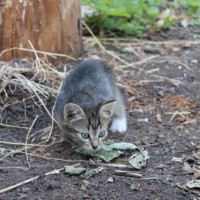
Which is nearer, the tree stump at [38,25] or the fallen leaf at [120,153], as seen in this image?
the fallen leaf at [120,153]

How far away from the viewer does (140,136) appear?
610 cm

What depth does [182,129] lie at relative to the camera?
20.4 ft

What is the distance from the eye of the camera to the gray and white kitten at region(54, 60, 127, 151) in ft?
19.0

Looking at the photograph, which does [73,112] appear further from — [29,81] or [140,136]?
[29,81]

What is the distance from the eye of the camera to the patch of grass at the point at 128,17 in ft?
28.3

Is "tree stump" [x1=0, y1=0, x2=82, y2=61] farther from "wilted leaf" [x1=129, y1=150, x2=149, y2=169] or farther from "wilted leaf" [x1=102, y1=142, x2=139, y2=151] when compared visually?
"wilted leaf" [x1=129, y1=150, x2=149, y2=169]

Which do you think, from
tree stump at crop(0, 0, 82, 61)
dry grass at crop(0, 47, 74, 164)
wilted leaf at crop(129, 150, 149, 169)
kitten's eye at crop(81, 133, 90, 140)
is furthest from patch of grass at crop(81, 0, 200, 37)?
wilted leaf at crop(129, 150, 149, 169)

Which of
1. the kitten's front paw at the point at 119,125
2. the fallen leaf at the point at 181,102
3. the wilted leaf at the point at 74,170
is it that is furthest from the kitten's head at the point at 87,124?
the fallen leaf at the point at 181,102

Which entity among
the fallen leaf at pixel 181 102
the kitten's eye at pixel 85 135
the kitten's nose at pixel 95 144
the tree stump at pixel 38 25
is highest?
the tree stump at pixel 38 25

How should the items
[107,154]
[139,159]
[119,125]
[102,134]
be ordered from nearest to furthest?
[139,159]
[107,154]
[102,134]
[119,125]

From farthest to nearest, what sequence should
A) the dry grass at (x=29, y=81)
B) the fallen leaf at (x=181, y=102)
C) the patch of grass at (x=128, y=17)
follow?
the patch of grass at (x=128, y=17) → the fallen leaf at (x=181, y=102) → the dry grass at (x=29, y=81)

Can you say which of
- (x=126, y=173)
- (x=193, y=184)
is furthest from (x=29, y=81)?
(x=193, y=184)

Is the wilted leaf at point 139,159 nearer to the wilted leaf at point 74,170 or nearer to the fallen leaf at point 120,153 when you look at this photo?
the fallen leaf at point 120,153

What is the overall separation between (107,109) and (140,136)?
17.9 inches
